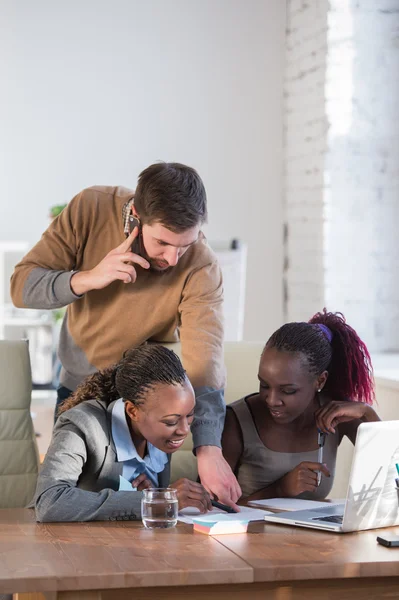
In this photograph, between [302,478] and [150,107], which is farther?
[150,107]

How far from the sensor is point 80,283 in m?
2.03

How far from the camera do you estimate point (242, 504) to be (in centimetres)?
188

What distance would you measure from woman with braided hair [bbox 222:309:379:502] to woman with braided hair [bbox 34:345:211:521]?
290 mm

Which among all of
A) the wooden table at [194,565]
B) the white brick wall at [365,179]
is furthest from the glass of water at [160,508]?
the white brick wall at [365,179]

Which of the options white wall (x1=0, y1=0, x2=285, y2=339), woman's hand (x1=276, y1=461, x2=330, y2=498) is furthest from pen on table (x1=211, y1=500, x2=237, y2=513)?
white wall (x1=0, y1=0, x2=285, y2=339)

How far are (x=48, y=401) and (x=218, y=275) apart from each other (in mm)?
1500

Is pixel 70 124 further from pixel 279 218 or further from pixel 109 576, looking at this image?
pixel 109 576

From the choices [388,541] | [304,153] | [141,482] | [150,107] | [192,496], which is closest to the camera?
[388,541]

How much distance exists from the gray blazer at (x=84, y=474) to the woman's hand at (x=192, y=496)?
9 cm

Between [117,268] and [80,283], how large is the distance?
0.41 feet

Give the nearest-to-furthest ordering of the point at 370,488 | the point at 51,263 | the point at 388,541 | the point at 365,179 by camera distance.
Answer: the point at 388,541
the point at 370,488
the point at 51,263
the point at 365,179

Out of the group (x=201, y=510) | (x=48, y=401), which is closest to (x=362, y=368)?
(x=201, y=510)

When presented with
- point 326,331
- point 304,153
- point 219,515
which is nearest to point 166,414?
point 219,515

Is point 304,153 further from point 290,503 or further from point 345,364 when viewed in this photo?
point 290,503
